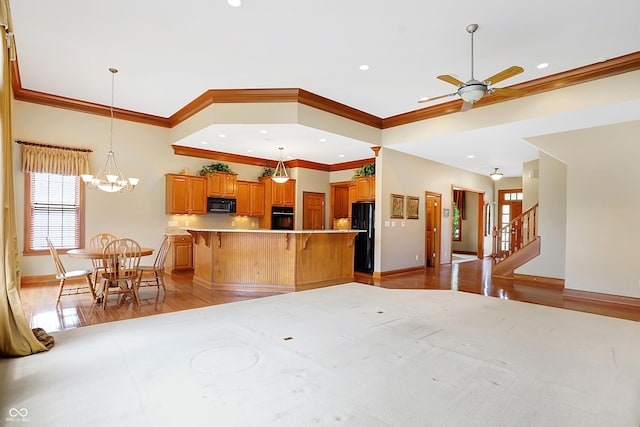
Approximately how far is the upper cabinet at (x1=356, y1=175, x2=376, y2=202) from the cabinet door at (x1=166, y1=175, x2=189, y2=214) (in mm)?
4076

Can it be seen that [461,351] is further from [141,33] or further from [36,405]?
[141,33]

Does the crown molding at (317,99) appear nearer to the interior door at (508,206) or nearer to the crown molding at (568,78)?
the crown molding at (568,78)

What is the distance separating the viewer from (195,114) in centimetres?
612

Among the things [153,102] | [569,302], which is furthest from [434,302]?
[153,102]

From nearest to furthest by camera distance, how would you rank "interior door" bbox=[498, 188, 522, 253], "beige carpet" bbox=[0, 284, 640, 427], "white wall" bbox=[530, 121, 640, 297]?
"beige carpet" bbox=[0, 284, 640, 427], "white wall" bbox=[530, 121, 640, 297], "interior door" bbox=[498, 188, 522, 253]

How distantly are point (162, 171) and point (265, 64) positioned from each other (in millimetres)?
4022

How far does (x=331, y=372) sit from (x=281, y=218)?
6.82 metres

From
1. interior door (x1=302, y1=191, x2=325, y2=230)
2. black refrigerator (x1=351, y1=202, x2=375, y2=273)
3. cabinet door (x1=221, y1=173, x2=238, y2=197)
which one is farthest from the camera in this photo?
interior door (x1=302, y1=191, x2=325, y2=230)

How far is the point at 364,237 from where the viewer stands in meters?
7.44

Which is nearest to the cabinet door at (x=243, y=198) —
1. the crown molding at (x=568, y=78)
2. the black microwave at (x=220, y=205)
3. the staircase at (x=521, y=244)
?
the black microwave at (x=220, y=205)

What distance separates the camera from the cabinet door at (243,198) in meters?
8.42

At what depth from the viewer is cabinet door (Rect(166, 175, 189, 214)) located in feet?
23.4

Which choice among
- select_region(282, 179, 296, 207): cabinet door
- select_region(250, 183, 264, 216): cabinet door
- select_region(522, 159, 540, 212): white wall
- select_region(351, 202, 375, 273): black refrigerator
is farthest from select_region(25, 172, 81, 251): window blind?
select_region(522, 159, 540, 212): white wall

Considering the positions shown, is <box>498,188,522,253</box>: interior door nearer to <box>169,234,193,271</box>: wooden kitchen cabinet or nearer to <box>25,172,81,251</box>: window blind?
<box>169,234,193,271</box>: wooden kitchen cabinet
